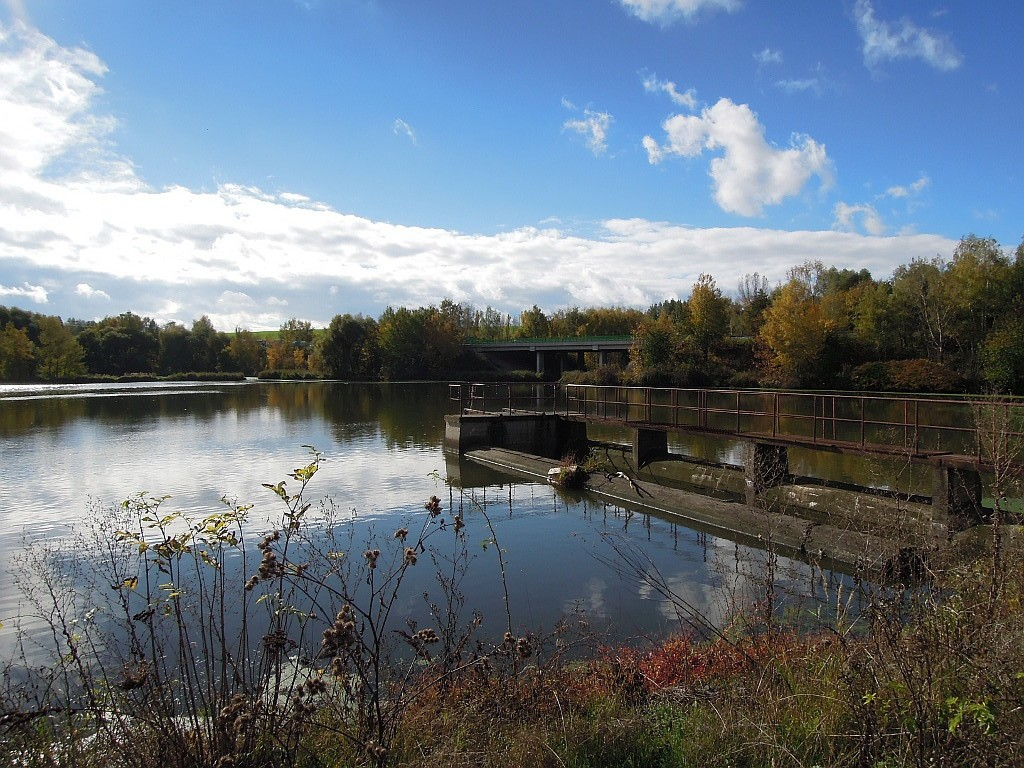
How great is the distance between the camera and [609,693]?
5.41 metres

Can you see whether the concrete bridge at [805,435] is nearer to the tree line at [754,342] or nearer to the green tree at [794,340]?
the tree line at [754,342]

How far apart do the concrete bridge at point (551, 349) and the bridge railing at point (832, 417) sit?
114 ft

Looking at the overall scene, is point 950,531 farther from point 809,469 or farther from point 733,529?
point 809,469

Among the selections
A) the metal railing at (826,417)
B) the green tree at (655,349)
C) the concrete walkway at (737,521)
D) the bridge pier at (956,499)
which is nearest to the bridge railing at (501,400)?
the metal railing at (826,417)

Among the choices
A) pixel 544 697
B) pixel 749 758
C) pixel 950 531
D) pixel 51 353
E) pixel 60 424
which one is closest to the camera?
pixel 749 758

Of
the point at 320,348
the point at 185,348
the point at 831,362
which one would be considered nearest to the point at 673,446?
the point at 831,362

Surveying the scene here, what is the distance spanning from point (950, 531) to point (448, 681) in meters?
10.6

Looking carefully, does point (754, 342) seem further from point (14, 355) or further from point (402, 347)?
point (14, 355)

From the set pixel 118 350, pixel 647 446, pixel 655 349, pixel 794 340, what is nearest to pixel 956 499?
pixel 647 446

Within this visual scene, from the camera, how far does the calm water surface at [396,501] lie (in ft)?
32.4

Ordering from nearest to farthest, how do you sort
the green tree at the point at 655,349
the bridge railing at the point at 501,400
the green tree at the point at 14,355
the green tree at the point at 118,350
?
the bridge railing at the point at 501,400, the green tree at the point at 655,349, the green tree at the point at 14,355, the green tree at the point at 118,350

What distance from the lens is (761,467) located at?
15992 mm

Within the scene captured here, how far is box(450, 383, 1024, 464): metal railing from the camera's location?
1165 cm

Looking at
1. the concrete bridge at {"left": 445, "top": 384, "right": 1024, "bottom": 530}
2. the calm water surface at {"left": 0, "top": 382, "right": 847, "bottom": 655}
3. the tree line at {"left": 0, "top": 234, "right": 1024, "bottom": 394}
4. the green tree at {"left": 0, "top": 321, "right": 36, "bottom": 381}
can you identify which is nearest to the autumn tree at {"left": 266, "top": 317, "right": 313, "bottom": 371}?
the tree line at {"left": 0, "top": 234, "right": 1024, "bottom": 394}
